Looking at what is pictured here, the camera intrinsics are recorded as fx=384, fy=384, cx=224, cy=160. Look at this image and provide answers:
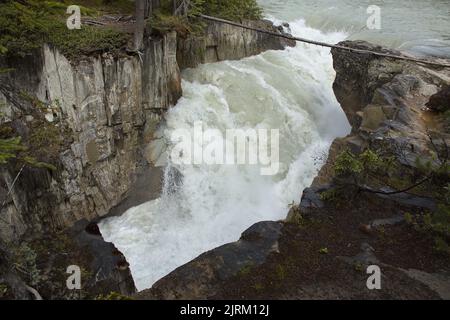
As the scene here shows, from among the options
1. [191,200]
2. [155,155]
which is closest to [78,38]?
[155,155]

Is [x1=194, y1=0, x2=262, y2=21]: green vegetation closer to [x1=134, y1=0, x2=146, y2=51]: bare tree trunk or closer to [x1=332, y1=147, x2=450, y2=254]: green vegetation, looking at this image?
[x1=134, y1=0, x2=146, y2=51]: bare tree trunk

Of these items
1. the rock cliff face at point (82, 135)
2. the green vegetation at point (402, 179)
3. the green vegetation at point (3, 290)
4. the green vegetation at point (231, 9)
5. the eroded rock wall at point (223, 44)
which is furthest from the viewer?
the green vegetation at point (231, 9)

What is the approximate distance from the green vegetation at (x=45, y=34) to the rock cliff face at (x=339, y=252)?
5501mm

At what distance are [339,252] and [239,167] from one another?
5484 mm

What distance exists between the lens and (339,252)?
7.46m

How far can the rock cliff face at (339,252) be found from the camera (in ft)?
21.9

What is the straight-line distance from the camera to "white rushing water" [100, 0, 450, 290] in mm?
10500

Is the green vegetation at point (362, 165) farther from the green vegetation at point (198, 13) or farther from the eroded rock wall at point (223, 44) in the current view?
the eroded rock wall at point (223, 44)

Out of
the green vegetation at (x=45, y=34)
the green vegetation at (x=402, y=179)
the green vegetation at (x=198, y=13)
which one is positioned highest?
the green vegetation at (x=198, y=13)

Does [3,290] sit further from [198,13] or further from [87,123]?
[198,13]

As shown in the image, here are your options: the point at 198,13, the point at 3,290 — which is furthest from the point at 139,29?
the point at 3,290

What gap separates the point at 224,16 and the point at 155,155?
758 cm

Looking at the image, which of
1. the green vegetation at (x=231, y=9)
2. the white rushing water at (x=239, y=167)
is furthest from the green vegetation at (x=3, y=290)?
the green vegetation at (x=231, y=9)

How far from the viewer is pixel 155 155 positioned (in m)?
11.8
